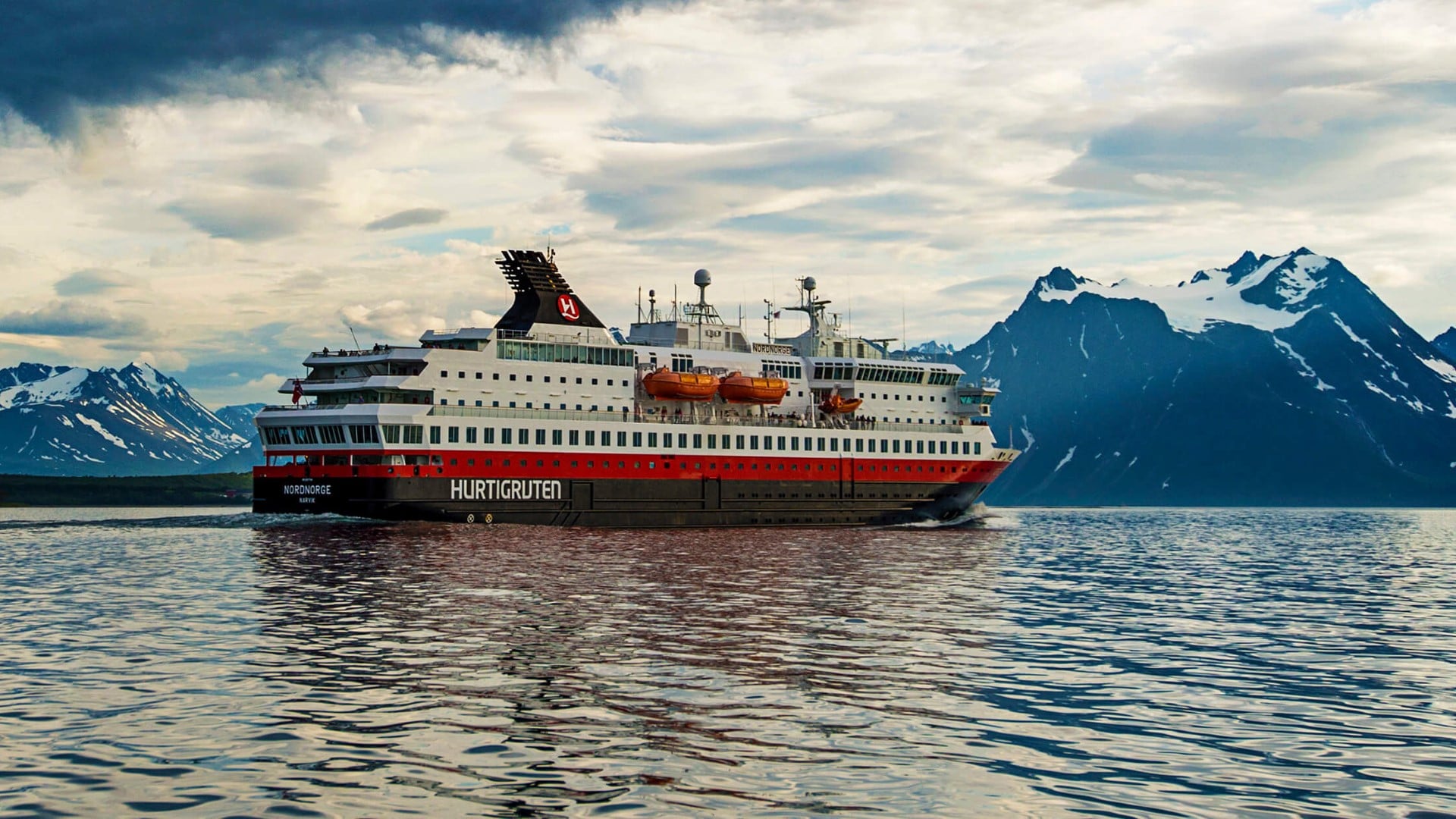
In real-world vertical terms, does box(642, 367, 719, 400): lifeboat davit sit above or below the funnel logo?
below

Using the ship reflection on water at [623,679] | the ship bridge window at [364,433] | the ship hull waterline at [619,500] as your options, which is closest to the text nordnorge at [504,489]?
the ship hull waterline at [619,500]

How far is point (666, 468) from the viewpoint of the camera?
74.2 meters

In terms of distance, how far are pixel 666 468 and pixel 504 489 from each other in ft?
33.3

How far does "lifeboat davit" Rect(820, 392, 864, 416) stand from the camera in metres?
82.8

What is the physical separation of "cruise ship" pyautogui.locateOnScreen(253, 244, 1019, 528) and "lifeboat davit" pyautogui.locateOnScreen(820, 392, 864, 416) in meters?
0.11

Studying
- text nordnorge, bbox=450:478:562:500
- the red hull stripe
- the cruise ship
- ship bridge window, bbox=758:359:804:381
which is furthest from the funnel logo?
ship bridge window, bbox=758:359:804:381

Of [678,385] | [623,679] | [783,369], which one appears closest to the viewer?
[623,679]

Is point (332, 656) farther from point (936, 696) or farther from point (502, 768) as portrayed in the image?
point (936, 696)

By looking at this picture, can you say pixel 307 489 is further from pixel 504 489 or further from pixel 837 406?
pixel 837 406

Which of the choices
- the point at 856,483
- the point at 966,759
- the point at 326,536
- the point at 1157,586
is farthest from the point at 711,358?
the point at 966,759

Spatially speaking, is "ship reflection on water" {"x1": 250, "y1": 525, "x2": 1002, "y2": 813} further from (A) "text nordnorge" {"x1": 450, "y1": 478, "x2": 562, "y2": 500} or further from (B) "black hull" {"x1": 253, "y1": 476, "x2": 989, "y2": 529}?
(A) "text nordnorge" {"x1": 450, "y1": 478, "x2": 562, "y2": 500}

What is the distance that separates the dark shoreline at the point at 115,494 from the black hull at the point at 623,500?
11167 cm

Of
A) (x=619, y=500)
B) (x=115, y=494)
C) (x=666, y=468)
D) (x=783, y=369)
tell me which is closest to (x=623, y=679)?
(x=619, y=500)

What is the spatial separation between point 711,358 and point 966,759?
65.4 metres
